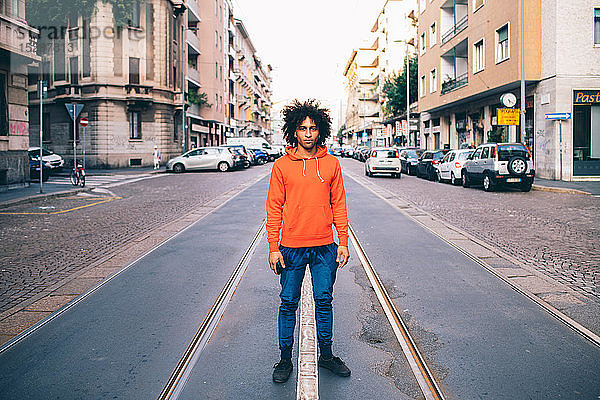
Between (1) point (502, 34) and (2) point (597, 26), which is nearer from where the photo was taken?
(2) point (597, 26)

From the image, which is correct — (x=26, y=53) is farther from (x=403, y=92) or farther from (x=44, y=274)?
(x=403, y=92)

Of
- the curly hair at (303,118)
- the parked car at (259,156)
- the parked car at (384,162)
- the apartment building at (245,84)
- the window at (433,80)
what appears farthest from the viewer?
the apartment building at (245,84)

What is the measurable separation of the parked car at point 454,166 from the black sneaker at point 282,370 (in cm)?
2037

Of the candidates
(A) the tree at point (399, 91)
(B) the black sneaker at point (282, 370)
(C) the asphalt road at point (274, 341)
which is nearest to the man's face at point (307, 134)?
(B) the black sneaker at point (282, 370)

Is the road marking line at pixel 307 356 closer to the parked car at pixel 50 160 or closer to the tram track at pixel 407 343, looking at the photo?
the tram track at pixel 407 343

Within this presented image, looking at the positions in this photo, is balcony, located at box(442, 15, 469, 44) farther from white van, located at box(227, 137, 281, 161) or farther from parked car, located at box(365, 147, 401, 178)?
white van, located at box(227, 137, 281, 161)

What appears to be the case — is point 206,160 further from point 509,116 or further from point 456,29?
point 456,29

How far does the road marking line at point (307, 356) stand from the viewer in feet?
11.6

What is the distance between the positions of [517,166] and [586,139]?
7067mm

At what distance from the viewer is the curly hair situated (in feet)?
12.7

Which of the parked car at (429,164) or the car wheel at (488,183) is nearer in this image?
the car wheel at (488,183)

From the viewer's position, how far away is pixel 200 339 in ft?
14.9

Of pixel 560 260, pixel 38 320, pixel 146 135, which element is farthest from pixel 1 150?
pixel 146 135

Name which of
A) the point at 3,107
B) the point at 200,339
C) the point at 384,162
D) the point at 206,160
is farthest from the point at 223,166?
the point at 200,339
